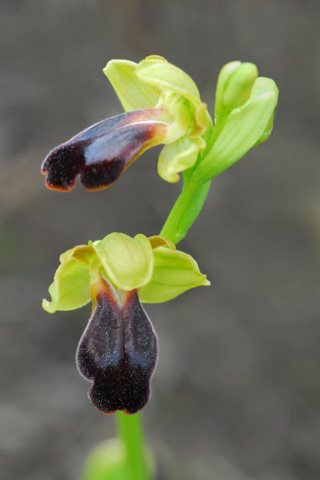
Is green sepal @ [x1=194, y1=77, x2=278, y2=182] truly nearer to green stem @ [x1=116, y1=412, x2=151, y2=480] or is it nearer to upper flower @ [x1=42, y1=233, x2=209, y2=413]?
upper flower @ [x1=42, y1=233, x2=209, y2=413]

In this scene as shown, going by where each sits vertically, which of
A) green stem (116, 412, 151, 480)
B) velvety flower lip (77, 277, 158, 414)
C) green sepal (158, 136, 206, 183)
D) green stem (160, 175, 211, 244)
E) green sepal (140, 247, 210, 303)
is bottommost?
green stem (116, 412, 151, 480)

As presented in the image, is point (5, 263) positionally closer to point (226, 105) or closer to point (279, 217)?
point (279, 217)

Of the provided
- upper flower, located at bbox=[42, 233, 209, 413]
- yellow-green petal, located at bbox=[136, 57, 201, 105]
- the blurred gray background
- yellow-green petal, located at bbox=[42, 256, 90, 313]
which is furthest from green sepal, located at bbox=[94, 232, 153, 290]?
the blurred gray background

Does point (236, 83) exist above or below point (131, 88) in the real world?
below

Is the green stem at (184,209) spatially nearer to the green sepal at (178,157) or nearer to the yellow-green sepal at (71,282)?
the green sepal at (178,157)

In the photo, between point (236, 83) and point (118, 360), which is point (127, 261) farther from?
point (236, 83)

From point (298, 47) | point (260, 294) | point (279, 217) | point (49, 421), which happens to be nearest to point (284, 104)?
point (298, 47)

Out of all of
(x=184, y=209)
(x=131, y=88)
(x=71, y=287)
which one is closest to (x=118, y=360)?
(x=71, y=287)

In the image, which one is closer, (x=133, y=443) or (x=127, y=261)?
(x=127, y=261)
